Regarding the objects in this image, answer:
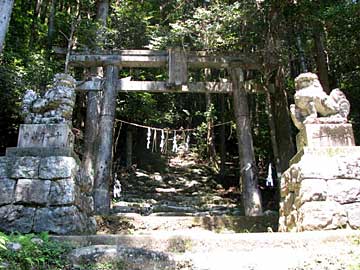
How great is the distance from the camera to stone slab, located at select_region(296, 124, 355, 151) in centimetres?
533

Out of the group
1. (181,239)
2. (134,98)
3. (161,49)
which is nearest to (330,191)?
(181,239)

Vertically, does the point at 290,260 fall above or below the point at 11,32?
below

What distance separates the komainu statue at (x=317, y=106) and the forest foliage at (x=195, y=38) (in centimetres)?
310

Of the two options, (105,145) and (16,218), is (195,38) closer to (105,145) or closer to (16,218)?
(105,145)

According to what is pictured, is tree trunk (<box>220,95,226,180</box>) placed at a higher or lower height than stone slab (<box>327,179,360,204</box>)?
higher

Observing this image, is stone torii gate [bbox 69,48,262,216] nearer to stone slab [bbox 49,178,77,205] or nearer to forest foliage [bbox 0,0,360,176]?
forest foliage [bbox 0,0,360,176]

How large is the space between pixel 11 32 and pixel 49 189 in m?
8.26

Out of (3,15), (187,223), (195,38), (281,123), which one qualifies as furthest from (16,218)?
(281,123)

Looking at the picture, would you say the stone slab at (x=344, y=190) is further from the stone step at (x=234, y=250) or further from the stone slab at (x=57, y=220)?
the stone slab at (x=57, y=220)

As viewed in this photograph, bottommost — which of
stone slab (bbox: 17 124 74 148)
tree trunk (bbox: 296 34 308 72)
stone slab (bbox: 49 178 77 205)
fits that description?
stone slab (bbox: 49 178 77 205)

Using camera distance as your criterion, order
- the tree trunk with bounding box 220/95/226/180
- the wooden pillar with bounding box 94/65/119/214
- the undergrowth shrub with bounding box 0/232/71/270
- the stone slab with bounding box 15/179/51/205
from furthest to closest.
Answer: the tree trunk with bounding box 220/95/226/180, the wooden pillar with bounding box 94/65/119/214, the stone slab with bounding box 15/179/51/205, the undergrowth shrub with bounding box 0/232/71/270

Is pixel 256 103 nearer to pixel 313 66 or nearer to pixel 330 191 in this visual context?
pixel 313 66

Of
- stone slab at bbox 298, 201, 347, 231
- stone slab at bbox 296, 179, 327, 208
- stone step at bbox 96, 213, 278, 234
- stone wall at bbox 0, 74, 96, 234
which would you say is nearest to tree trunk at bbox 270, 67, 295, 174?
stone step at bbox 96, 213, 278, 234

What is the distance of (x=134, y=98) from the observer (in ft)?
40.0
